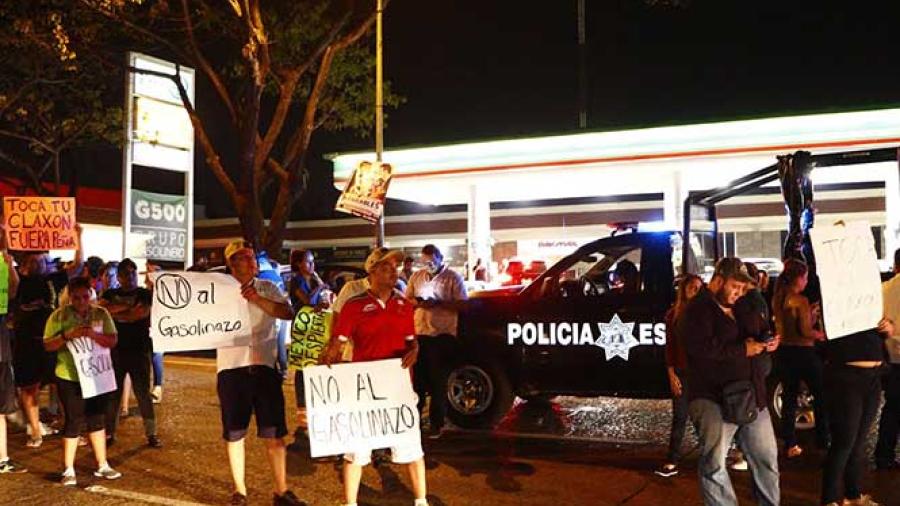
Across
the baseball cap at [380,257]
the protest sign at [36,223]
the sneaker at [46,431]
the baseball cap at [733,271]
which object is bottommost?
the sneaker at [46,431]

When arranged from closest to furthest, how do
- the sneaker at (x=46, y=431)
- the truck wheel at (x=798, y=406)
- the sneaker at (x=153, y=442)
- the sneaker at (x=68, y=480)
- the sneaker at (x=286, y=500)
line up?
the sneaker at (x=286, y=500) < the sneaker at (x=68, y=480) < the truck wheel at (x=798, y=406) < the sneaker at (x=153, y=442) < the sneaker at (x=46, y=431)

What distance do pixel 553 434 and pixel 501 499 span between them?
2.74m

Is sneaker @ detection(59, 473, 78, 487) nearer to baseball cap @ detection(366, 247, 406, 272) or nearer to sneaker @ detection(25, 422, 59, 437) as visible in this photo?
sneaker @ detection(25, 422, 59, 437)

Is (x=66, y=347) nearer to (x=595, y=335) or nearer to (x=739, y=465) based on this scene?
(x=595, y=335)

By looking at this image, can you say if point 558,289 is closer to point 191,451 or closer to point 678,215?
point 191,451

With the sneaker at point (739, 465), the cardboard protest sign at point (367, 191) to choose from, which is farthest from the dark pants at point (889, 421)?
the cardboard protest sign at point (367, 191)

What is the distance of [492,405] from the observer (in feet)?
30.9

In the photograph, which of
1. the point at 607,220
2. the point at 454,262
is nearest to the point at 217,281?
the point at 607,220

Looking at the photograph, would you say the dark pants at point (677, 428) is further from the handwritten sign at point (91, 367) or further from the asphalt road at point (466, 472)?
the handwritten sign at point (91, 367)

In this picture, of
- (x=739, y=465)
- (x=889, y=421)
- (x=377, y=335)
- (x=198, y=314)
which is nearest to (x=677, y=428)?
(x=739, y=465)

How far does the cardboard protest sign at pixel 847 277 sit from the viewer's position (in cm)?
566

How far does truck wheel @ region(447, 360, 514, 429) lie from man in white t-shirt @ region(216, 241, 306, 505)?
3179 mm

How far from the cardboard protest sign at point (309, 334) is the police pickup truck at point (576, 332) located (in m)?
1.67

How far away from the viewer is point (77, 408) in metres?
7.40
